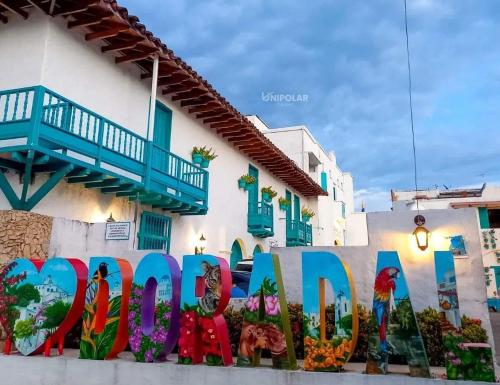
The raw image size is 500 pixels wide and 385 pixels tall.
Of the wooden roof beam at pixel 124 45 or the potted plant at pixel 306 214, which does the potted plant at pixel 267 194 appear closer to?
the potted plant at pixel 306 214

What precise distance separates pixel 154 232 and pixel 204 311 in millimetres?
6089

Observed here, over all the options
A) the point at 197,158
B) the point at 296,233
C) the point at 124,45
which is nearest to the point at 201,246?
the point at 197,158

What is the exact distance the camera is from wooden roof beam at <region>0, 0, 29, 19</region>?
810 centimetres

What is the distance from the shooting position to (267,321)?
5.11 metres

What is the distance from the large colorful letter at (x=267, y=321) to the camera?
498cm

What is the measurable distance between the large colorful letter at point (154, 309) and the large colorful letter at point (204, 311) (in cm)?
14

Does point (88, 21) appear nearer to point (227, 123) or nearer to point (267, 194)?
point (227, 123)

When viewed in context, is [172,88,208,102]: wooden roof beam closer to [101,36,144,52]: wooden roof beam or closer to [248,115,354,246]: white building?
[101,36,144,52]: wooden roof beam

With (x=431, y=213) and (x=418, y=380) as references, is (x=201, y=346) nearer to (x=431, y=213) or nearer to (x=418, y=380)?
(x=418, y=380)

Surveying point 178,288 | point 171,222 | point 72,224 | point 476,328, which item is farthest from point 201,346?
point 171,222

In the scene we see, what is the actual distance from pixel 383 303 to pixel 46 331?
4487 millimetres

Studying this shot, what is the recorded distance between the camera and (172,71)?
10852mm

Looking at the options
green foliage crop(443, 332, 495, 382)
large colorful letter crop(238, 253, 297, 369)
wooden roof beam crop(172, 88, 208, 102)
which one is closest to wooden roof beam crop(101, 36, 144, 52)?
wooden roof beam crop(172, 88, 208, 102)

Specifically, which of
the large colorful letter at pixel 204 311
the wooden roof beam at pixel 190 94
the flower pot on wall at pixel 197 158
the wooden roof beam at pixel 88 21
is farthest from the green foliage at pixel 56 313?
the flower pot on wall at pixel 197 158
